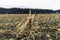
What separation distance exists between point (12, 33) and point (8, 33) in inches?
2.5

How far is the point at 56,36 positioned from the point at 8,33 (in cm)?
65

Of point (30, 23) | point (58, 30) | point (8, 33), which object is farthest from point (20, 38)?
point (58, 30)

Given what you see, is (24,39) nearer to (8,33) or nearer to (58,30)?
(8,33)

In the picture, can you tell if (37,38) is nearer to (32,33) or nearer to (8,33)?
(32,33)

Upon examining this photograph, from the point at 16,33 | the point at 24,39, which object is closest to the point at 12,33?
the point at 16,33

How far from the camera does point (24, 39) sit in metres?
2.28

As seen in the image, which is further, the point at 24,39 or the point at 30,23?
the point at 30,23

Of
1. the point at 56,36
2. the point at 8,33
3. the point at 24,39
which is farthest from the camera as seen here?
the point at 56,36

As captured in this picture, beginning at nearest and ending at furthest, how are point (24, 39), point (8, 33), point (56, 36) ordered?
point (24, 39) → point (8, 33) → point (56, 36)

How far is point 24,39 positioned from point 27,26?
30cm

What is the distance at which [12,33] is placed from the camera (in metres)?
2.41

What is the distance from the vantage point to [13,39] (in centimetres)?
233

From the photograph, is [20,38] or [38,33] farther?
[38,33]

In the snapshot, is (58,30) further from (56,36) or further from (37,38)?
(37,38)
